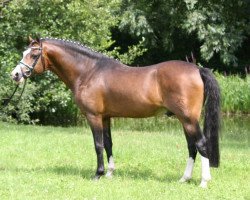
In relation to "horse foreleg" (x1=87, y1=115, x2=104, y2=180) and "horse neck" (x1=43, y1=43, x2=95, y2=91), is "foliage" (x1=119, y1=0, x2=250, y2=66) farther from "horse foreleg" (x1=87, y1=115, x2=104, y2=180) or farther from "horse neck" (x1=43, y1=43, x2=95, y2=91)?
"horse foreleg" (x1=87, y1=115, x2=104, y2=180)

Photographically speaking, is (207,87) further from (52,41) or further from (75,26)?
(75,26)

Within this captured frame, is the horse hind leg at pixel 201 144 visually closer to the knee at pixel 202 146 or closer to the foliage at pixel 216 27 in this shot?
the knee at pixel 202 146

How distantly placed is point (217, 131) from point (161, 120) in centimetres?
1092

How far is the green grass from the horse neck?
4.94ft

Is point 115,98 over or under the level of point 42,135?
over

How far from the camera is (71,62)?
28.7 feet

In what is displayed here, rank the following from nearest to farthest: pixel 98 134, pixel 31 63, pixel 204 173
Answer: pixel 204 173 → pixel 98 134 → pixel 31 63

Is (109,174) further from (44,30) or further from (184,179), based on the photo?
(44,30)

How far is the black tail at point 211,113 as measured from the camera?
26.3ft

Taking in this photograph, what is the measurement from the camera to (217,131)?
822 centimetres

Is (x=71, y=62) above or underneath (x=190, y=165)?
above

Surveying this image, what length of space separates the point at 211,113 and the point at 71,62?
2.27 meters

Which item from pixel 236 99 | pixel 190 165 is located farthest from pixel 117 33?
pixel 190 165

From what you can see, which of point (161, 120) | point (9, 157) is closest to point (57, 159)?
point (9, 157)
